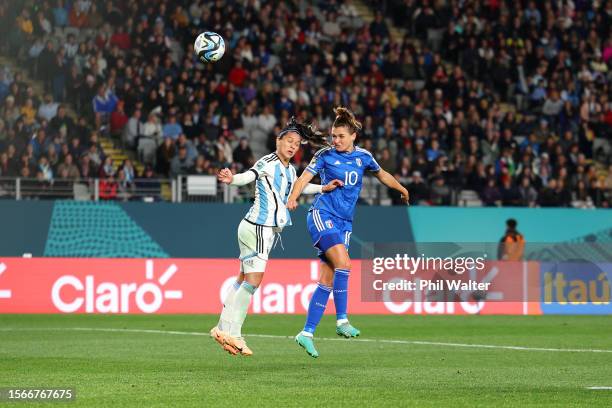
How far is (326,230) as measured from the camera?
13094 mm

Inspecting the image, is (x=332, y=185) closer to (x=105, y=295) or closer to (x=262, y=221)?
(x=262, y=221)

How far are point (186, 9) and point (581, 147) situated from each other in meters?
10.2

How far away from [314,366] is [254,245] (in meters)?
1.36

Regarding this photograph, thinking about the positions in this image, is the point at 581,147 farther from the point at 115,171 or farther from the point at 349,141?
the point at 349,141

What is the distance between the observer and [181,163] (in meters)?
25.9

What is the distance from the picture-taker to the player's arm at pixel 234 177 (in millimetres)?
11578

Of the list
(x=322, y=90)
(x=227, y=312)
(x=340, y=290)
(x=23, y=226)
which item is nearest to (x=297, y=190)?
(x=340, y=290)

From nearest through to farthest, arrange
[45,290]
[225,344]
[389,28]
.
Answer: [225,344] < [45,290] < [389,28]

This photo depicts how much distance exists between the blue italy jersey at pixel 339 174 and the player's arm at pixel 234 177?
1.14 meters

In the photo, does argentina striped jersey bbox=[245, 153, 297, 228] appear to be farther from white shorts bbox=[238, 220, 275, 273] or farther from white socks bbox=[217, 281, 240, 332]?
white socks bbox=[217, 281, 240, 332]

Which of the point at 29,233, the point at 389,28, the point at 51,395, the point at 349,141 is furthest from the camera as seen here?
the point at 389,28

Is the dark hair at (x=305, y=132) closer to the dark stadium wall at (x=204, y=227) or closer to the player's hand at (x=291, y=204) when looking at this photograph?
the player's hand at (x=291, y=204)

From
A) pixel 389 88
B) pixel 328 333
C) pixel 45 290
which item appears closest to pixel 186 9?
pixel 389 88

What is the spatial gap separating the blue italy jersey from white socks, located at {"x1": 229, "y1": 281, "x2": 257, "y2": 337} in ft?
4.11
